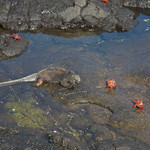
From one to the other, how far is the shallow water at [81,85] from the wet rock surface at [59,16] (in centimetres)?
79

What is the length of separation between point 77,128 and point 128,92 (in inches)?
100

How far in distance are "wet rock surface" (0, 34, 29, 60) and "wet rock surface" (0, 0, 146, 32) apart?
1926 mm

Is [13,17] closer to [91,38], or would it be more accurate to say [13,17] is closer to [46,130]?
[91,38]

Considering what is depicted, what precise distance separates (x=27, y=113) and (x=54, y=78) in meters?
1.96

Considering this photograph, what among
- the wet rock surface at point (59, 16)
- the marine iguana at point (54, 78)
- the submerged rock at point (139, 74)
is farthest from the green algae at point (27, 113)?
the wet rock surface at point (59, 16)

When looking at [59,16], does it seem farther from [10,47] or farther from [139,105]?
[139,105]

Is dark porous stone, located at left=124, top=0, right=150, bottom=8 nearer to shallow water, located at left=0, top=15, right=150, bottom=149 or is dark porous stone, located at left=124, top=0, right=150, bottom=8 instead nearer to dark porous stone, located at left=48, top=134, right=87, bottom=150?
shallow water, located at left=0, top=15, right=150, bottom=149

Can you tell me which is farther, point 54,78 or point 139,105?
point 54,78

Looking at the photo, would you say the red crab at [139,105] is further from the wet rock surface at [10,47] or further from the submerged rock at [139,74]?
the wet rock surface at [10,47]

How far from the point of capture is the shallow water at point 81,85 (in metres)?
7.03

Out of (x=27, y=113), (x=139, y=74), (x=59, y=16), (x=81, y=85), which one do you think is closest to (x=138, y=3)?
(x=59, y=16)

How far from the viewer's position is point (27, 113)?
7258mm

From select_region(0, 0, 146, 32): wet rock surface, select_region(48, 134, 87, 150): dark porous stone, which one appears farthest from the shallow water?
select_region(0, 0, 146, 32): wet rock surface

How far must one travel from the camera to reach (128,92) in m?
8.11
